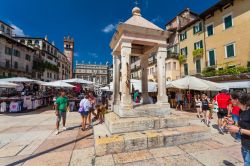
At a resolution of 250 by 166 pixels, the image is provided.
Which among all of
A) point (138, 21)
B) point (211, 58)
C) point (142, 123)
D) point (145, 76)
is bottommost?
point (142, 123)

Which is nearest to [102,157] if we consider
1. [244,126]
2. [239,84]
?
[244,126]

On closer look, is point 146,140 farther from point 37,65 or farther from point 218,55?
point 37,65

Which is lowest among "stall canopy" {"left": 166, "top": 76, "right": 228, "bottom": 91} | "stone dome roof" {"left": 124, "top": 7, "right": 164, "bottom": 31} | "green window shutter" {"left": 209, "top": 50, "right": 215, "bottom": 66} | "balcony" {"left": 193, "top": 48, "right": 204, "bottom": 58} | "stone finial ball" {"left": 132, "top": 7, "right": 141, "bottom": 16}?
"stall canopy" {"left": 166, "top": 76, "right": 228, "bottom": 91}

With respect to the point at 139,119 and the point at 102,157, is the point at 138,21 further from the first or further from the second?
the point at 102,157

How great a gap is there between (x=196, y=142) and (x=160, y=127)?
1213 millimetres

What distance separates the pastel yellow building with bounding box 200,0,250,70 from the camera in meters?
15.8

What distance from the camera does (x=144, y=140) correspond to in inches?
164

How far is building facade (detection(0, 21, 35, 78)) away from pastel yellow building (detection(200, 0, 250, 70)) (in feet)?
116

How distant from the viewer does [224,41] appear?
59.4 ft

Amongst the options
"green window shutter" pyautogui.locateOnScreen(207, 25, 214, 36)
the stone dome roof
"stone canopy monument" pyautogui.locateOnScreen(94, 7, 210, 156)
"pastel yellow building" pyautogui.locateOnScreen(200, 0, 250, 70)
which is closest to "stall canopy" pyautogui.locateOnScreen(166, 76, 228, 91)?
"stone canopy monument" pyautogui.locateOnScreen(94, 7, 210, 156)

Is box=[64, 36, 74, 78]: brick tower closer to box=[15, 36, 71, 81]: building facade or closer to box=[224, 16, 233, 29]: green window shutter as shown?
box=[15, 36, 71, 81]: building facade

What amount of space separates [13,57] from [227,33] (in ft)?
128

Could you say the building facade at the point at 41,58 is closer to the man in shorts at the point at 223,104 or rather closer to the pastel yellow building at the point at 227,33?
the pastel yellow building at the point at 227,33

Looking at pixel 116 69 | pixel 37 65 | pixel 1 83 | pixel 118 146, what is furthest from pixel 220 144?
pixel 37 65
